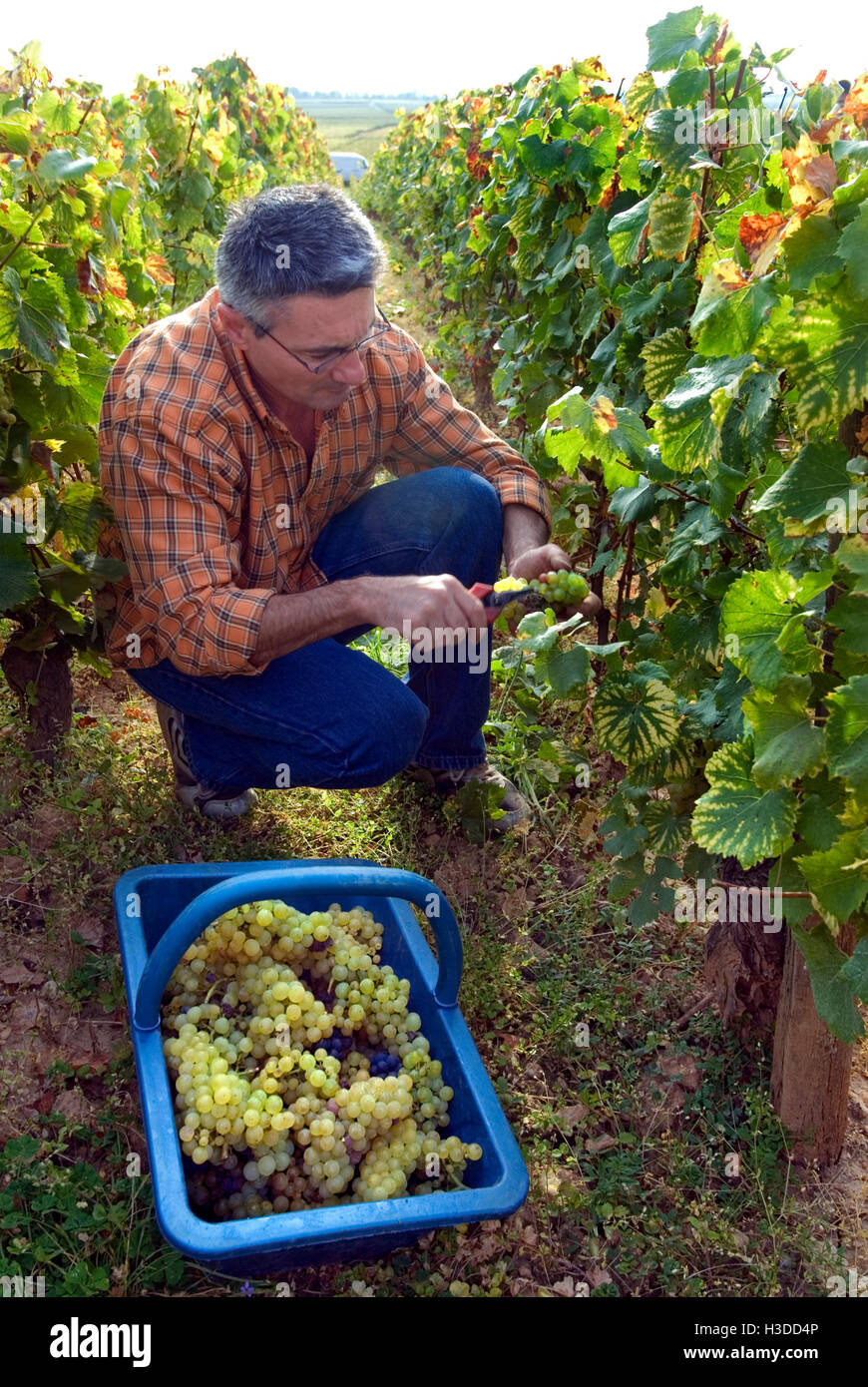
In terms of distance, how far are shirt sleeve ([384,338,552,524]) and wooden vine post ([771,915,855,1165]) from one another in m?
1.36

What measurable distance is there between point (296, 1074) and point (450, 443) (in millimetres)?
1732

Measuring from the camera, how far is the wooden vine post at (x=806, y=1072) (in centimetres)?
212

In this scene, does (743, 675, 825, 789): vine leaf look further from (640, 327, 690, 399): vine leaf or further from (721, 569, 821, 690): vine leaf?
(640, 327, 690, 399): vine leaf

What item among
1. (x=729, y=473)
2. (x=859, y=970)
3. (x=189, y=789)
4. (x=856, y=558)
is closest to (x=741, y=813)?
(x=859, y=970)

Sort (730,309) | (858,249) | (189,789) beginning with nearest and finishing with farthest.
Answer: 1. (858,249)
2. (730,309)
3. (189,789)

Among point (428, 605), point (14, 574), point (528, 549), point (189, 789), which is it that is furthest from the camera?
point (189, 789)

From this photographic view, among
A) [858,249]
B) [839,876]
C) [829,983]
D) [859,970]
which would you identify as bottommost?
[829,983]

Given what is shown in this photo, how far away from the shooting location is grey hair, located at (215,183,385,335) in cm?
227

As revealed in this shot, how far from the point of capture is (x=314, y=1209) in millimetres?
1730

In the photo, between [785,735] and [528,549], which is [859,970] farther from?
[528,549]

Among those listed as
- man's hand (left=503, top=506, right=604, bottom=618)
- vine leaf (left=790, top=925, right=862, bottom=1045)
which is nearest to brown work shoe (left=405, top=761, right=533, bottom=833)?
man's hand (left=503, top=506, right=604, bottom=618)

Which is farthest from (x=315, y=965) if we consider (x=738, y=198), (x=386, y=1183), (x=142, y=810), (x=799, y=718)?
(x=738, y=198)

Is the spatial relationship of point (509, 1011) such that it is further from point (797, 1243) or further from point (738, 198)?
point (738, 198)

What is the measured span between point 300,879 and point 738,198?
157 centimetres
